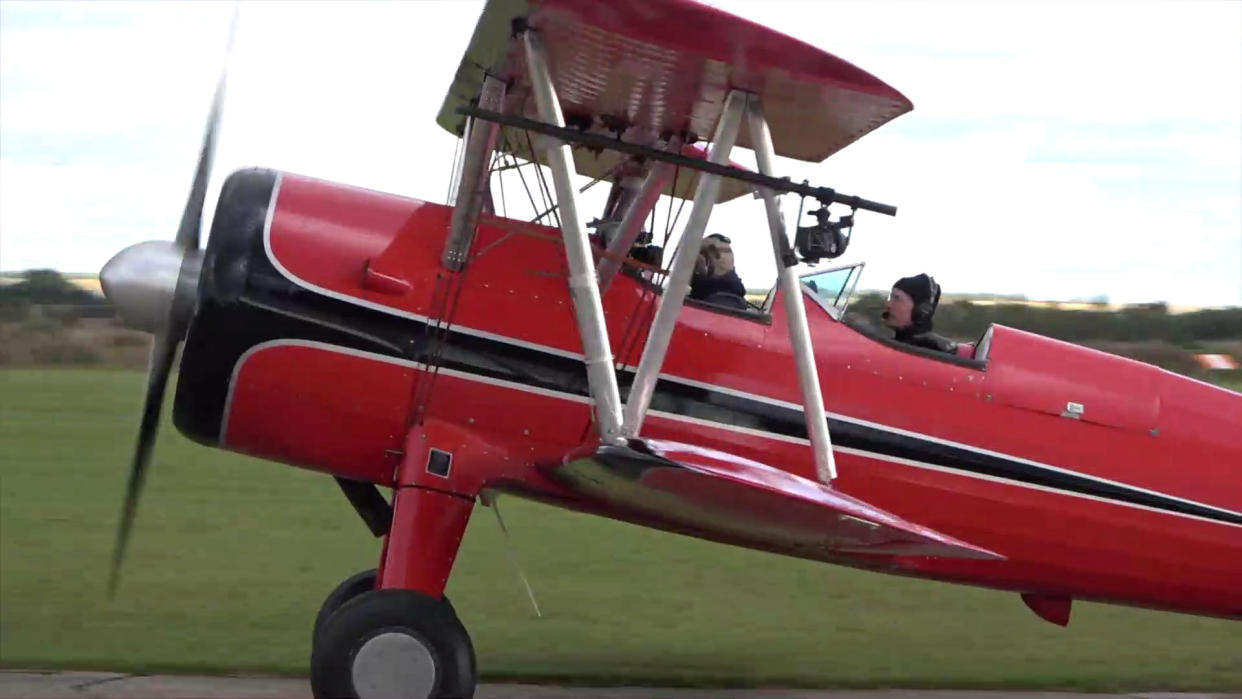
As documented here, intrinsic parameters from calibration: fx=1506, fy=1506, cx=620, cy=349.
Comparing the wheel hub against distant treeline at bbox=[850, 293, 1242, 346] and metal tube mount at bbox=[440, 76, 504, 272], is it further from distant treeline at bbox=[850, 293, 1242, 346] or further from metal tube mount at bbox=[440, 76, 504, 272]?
distant treeline at bbox=[850, 293, 1242, 346]

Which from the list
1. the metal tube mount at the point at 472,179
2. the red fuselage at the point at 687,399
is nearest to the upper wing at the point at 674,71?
the metal tube mount at the point at 472,179

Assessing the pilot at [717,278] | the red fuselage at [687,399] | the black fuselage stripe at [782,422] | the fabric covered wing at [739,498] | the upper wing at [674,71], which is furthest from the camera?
the pilot at [717,278]

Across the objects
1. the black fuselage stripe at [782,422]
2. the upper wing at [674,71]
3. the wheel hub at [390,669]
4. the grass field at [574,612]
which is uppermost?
the upper wing at [674,71]

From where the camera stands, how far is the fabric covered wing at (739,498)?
520cm

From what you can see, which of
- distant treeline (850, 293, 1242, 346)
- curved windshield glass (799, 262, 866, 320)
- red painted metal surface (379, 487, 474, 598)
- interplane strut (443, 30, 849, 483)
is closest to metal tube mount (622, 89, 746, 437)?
interplane strut (443, 30, 849, 483)

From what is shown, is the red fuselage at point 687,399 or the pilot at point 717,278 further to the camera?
the pilot at point 717,278

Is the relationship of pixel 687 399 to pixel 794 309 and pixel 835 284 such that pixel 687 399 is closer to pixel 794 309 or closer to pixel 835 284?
pixel 794 309

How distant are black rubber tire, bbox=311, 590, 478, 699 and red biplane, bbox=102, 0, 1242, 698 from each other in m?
0.01

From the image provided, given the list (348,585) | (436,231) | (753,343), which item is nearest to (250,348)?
(436,231)

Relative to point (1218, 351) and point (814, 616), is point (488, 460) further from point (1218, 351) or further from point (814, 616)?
point (1218, 351)

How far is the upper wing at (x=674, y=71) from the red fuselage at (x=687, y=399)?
0.67 m

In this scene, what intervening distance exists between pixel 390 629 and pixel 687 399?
5.01 feet

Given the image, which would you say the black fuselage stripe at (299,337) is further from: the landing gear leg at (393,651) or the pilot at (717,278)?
the landing gear leg at (393,651)

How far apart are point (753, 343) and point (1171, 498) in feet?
6.64
